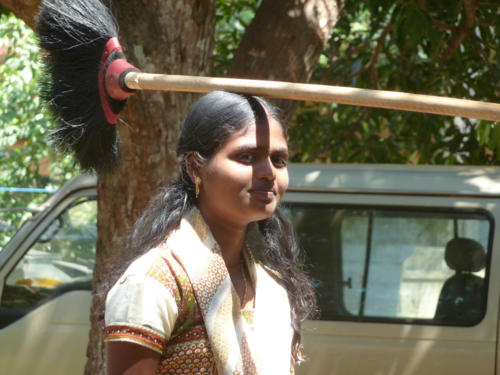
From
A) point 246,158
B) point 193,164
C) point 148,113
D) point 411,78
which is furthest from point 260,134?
point 411,78

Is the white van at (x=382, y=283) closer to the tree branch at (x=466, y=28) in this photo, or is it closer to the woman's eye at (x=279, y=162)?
the tree branch at (x=466, y=28)

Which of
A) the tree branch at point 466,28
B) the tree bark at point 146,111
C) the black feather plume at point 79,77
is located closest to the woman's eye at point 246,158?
the black feather plume at point 79,77

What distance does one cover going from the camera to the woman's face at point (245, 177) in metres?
1.65

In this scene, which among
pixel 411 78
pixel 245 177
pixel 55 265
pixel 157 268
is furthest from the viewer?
pixel 411 78

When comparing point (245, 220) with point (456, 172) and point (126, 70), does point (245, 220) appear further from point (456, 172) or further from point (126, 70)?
point (456, 172)

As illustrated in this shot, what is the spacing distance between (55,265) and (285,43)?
218cm

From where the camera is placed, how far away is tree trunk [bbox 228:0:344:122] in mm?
3357

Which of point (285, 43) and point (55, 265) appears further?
point (55, 265)

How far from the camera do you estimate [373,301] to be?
13.8 feet

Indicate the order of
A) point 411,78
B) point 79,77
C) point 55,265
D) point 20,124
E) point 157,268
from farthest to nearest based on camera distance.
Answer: point 20,124 → point 411,78 → point 55,265 → point 79,77 → point 157,268

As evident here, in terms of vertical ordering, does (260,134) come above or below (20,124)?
above

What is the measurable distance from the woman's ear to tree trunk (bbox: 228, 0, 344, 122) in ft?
5.34

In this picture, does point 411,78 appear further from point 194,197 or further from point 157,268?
point 157,268

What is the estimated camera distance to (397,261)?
4.24 metres
